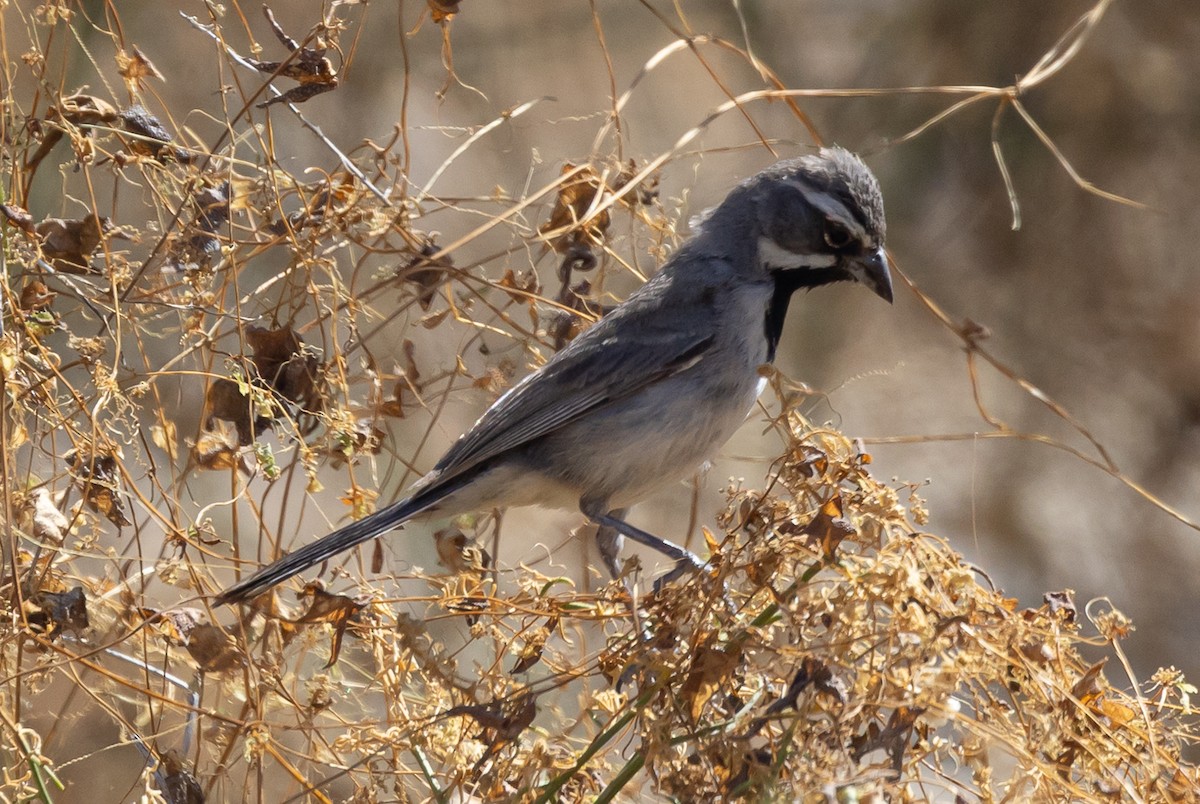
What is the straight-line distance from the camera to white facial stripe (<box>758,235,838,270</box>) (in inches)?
187

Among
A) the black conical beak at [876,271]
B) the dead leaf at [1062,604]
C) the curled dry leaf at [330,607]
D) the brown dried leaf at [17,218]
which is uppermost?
the black conical beak at [876,271]

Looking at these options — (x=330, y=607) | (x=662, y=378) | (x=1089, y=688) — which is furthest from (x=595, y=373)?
(x=1089, y=688)

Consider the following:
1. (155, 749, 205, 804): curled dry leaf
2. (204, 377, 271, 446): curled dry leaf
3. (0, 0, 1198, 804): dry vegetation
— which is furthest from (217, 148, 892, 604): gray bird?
(155, 749, 205, 804): curled dry leaf

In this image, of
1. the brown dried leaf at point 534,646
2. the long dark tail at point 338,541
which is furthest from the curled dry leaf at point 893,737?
the long dark tail at point 338,541

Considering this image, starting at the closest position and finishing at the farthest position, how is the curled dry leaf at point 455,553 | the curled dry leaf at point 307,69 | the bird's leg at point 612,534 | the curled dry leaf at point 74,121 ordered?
the curled dry leaf at point 74,121 → the curled dry leaf at point 307,69 → the curled dry leaf at point 455,553 → the bird's leg at point 612,534

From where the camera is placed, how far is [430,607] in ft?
14.0

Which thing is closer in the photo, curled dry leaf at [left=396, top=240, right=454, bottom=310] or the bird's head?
curled dry leaf at [left=396, top=240, right=454, bottom=310]

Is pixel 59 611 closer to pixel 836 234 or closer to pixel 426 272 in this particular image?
pixel 426 272

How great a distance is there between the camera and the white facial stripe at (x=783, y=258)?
15.6 feet

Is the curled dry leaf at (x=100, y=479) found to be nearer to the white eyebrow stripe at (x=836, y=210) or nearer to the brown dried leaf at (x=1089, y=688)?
the brown dried leaf at (x=1089, y=688)

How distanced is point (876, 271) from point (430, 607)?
1.94 m

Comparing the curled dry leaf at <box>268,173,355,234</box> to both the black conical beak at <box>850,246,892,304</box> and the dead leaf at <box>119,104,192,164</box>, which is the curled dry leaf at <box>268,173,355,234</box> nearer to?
the dead leaf at <box>119,104,192,164</box>

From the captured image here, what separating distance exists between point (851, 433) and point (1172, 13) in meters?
2.88

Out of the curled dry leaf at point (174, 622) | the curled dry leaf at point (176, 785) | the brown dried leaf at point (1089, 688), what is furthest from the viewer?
the curled dry leaf at point (174, 622)
